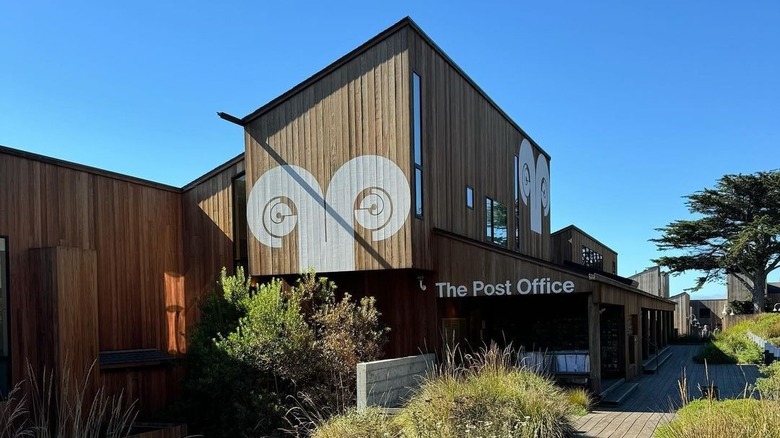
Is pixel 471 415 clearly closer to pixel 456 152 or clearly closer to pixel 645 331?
pixel 456 152

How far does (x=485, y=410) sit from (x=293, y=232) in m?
7.27

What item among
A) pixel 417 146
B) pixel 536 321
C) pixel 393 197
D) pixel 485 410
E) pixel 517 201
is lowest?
pixel 536 321

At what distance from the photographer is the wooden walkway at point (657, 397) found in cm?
887

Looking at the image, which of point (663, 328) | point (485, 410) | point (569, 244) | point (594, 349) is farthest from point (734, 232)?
point (485, 410)

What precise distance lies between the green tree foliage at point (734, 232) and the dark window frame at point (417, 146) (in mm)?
28132

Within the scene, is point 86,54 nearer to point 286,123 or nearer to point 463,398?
point 286,123

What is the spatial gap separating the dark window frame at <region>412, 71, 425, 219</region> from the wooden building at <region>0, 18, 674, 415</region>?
4 centimetres

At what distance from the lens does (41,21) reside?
473 inches

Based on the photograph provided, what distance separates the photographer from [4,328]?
34.4ft

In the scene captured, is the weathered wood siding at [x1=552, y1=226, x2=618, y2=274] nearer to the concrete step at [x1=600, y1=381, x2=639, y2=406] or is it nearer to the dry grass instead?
the concrete step at [x1=600, y1=381, x2=639, y2=406]

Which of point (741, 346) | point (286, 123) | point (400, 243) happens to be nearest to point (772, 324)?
point (741, 346)

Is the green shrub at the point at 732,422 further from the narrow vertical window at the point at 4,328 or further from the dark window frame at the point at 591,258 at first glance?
Answer: the dark window frame at the point at 591,258

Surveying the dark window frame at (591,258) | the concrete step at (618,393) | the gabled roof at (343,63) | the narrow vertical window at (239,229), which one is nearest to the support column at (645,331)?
the dark window frame at (591,258)

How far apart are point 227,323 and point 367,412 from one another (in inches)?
198
